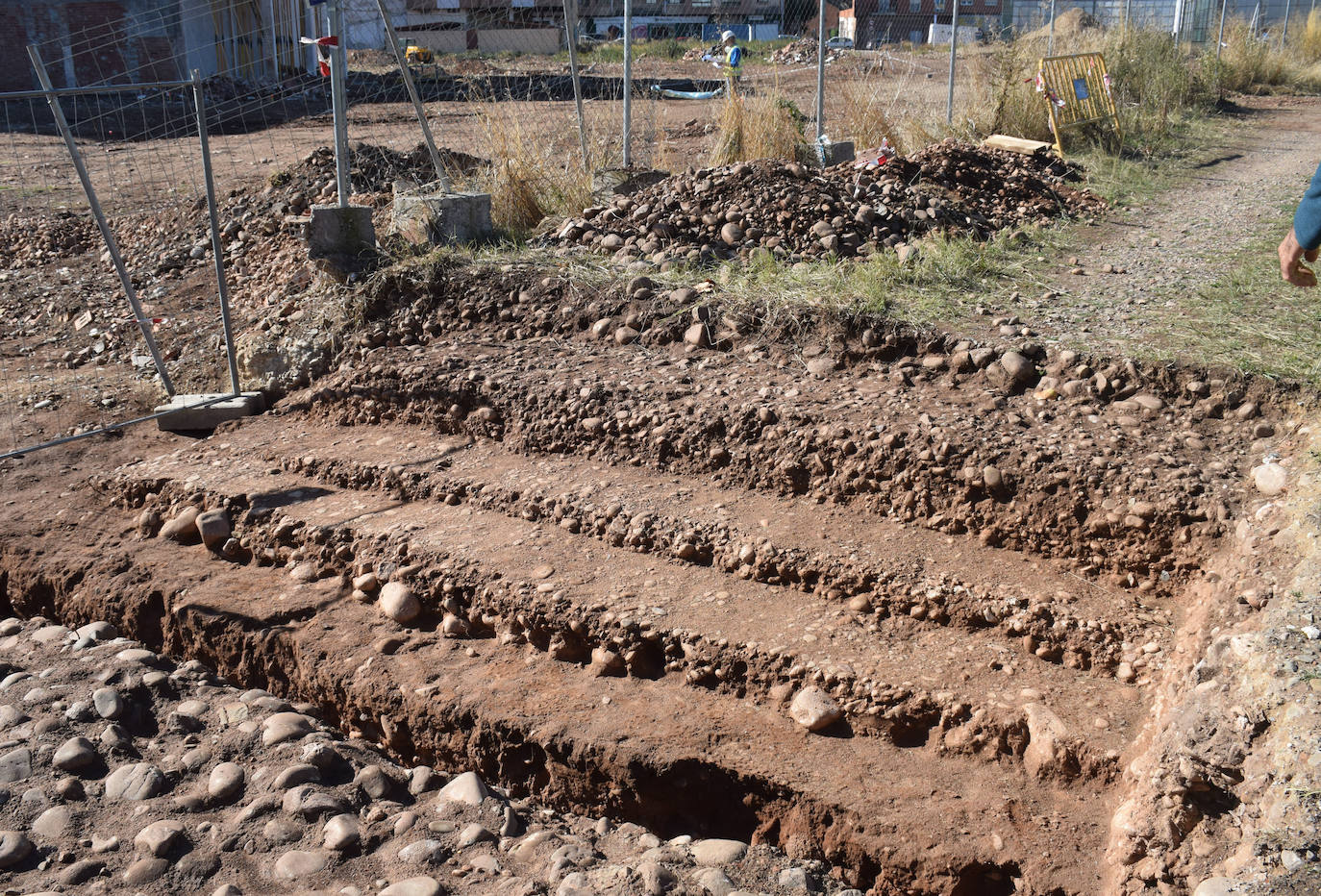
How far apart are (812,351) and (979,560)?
1.34 metres

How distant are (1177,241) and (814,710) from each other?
432 cm

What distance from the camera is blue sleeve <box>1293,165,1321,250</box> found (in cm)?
260

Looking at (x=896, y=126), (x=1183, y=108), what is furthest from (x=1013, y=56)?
(x=1183, y=108)

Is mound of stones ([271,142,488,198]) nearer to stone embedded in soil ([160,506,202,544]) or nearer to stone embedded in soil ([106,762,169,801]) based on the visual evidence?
stone embedded in soil ([160,506,202,544])

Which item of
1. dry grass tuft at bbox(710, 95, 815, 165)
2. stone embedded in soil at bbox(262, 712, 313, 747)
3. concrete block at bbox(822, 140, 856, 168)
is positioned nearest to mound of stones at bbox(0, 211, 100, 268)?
dry grass tuft at bbox(710, 95, 815, 165)

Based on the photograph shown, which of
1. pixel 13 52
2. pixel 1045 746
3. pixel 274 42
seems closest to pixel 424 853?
pixel 1045 746

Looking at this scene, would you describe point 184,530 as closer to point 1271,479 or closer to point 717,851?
point 717,851

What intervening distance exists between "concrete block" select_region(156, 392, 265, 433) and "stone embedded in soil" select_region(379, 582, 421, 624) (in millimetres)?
2076

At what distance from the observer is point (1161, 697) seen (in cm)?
274

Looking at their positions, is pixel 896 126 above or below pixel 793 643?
above

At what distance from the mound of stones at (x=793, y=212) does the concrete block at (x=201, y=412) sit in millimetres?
1965

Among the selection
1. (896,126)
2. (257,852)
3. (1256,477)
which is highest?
(896,126)

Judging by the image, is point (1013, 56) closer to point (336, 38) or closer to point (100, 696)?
point (336, 38)

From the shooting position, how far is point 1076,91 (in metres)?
9.10
